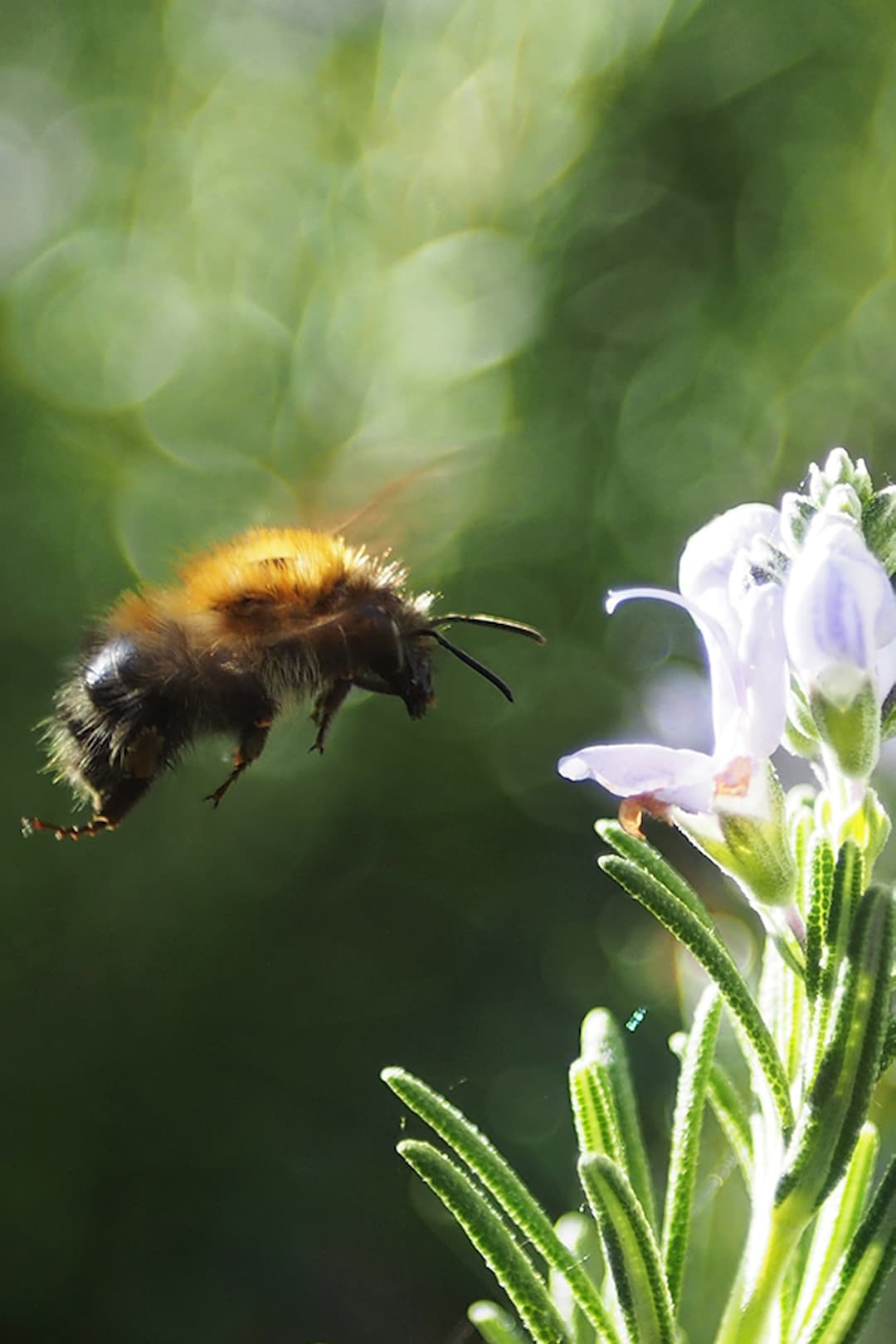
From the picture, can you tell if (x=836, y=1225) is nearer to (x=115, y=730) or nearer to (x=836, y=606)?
(x=836, y=606)

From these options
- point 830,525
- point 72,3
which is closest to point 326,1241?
point 830,525

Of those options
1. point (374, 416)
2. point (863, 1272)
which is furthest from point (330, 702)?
point (374, 416)

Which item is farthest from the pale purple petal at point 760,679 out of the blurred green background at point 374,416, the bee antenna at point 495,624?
the blurred green background at point 374,416

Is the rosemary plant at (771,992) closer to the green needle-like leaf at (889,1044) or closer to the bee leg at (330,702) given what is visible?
the green needle-like leaf at (889,1044)

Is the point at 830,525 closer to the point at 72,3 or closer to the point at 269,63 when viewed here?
the point at 269,63

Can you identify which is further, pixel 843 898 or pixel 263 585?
pixel 263 585

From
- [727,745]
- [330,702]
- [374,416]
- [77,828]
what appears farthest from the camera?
[374,416]

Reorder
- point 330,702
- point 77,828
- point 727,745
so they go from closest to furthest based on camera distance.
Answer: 1. point 727,745
2. point 77,828
3. point 330,702

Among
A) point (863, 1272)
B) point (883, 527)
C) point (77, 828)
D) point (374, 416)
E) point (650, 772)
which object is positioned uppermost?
point (374, 416)
